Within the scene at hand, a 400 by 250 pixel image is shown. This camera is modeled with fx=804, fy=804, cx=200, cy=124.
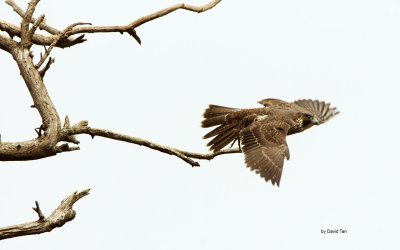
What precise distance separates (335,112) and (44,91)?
5462mm

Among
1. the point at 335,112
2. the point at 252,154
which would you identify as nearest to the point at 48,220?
the point at 252,154

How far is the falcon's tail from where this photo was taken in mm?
10438

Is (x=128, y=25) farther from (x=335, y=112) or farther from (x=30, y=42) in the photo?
(x=335, y=112)

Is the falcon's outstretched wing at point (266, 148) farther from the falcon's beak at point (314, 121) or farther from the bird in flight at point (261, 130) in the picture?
the falcon's beak at point (314, 121)

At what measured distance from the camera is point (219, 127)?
430 inches

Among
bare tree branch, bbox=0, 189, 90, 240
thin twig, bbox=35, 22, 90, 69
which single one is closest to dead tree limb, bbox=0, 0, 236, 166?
thin twig, bbox=35, 22, 90, 69

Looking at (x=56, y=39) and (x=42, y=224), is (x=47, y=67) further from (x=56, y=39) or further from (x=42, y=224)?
(x=42, y=224)

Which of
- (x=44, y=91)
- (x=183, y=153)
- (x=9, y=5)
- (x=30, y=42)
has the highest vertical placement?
(x=9, y=5)

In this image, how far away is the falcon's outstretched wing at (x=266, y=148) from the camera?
1002cm

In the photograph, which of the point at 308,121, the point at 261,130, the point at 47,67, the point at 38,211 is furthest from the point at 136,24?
the point at 308,121

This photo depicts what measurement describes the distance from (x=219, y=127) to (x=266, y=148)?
0.87 metres

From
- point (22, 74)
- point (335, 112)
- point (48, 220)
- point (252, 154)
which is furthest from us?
point (335, 112)

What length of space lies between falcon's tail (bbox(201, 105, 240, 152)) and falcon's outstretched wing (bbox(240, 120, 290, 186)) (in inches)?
8.0

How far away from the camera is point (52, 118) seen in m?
8.95
